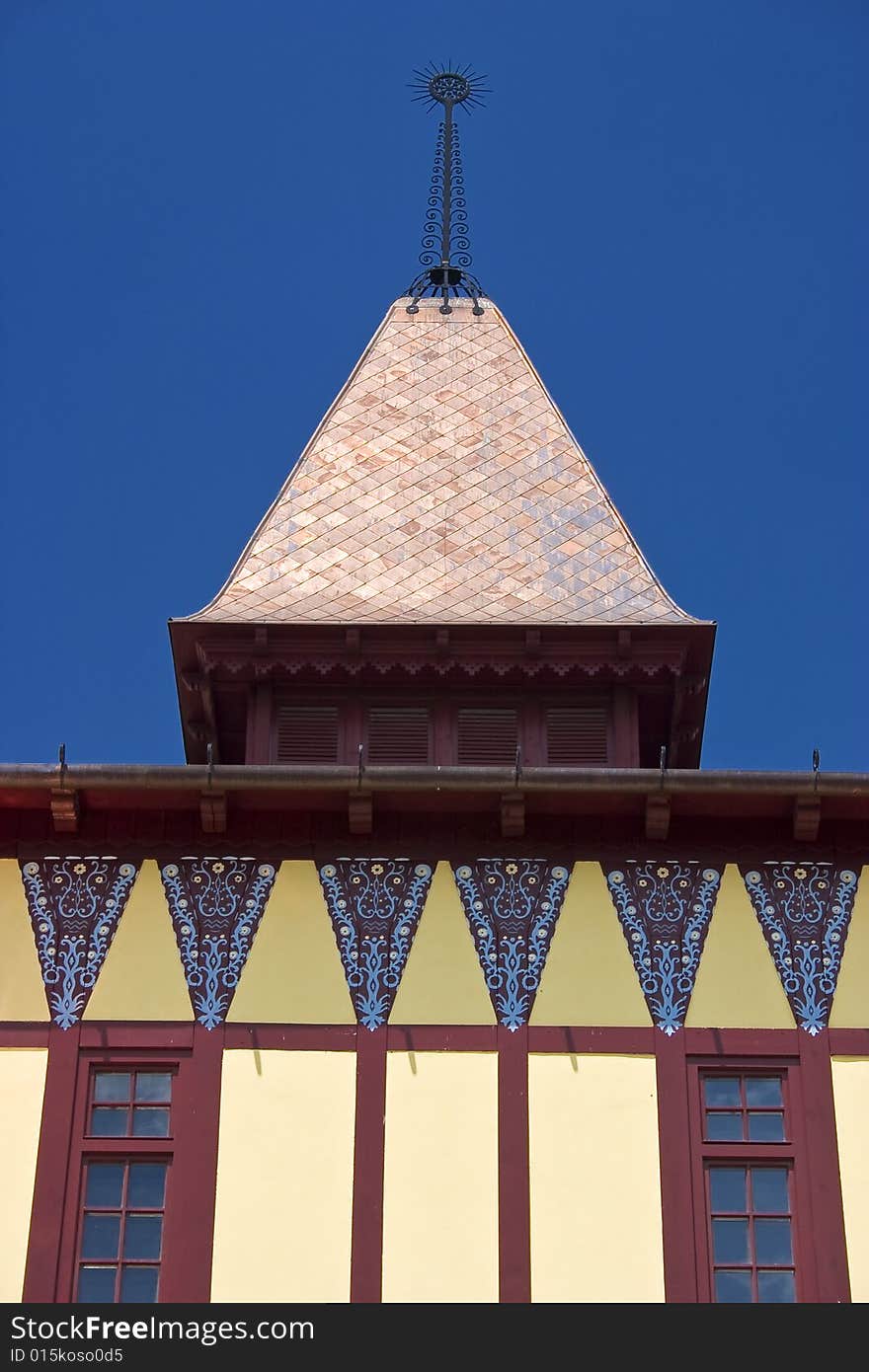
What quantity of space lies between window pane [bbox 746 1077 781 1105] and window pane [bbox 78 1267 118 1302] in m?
4.06

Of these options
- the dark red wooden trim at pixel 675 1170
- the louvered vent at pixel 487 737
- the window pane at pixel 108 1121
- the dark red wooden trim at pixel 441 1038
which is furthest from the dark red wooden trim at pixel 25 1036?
the louvered vent at pixel 487 737

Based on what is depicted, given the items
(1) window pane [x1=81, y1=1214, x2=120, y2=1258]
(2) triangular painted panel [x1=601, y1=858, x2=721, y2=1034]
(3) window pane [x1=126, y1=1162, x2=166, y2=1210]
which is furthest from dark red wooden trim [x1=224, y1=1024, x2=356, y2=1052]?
(2) triangular painted panel [x1=601, y1=858, x2=721, y2=1034]

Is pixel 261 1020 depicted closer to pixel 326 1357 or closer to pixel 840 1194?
pixel 326 1357

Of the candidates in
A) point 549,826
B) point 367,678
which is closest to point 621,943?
point 549,826

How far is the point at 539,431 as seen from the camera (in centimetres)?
2273

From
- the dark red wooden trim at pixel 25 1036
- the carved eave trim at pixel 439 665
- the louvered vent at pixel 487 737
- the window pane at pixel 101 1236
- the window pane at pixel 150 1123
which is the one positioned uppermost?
the carved eave trim at pixel 439 665

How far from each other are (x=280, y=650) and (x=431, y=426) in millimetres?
4052

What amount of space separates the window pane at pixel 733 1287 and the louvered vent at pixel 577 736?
15.0 feet

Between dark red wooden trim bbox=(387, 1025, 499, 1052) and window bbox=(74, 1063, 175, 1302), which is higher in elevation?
dark red wooden trim bbox=(387, 1025, 499, 1052)

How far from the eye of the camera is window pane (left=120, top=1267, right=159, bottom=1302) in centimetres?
1545

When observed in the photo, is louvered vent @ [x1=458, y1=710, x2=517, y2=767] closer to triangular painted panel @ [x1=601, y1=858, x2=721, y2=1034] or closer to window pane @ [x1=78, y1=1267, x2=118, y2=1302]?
triangular painted panel @ [x1=601, y1=858, x2=721, y2=1034]

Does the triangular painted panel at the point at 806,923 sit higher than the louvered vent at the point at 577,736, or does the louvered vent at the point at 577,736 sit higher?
the louvered vent at the point at 577,736

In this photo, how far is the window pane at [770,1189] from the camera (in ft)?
52.1

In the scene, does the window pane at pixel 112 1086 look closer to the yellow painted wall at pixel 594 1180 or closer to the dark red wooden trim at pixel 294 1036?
the dark red wooden trim at pixel 294 1036
